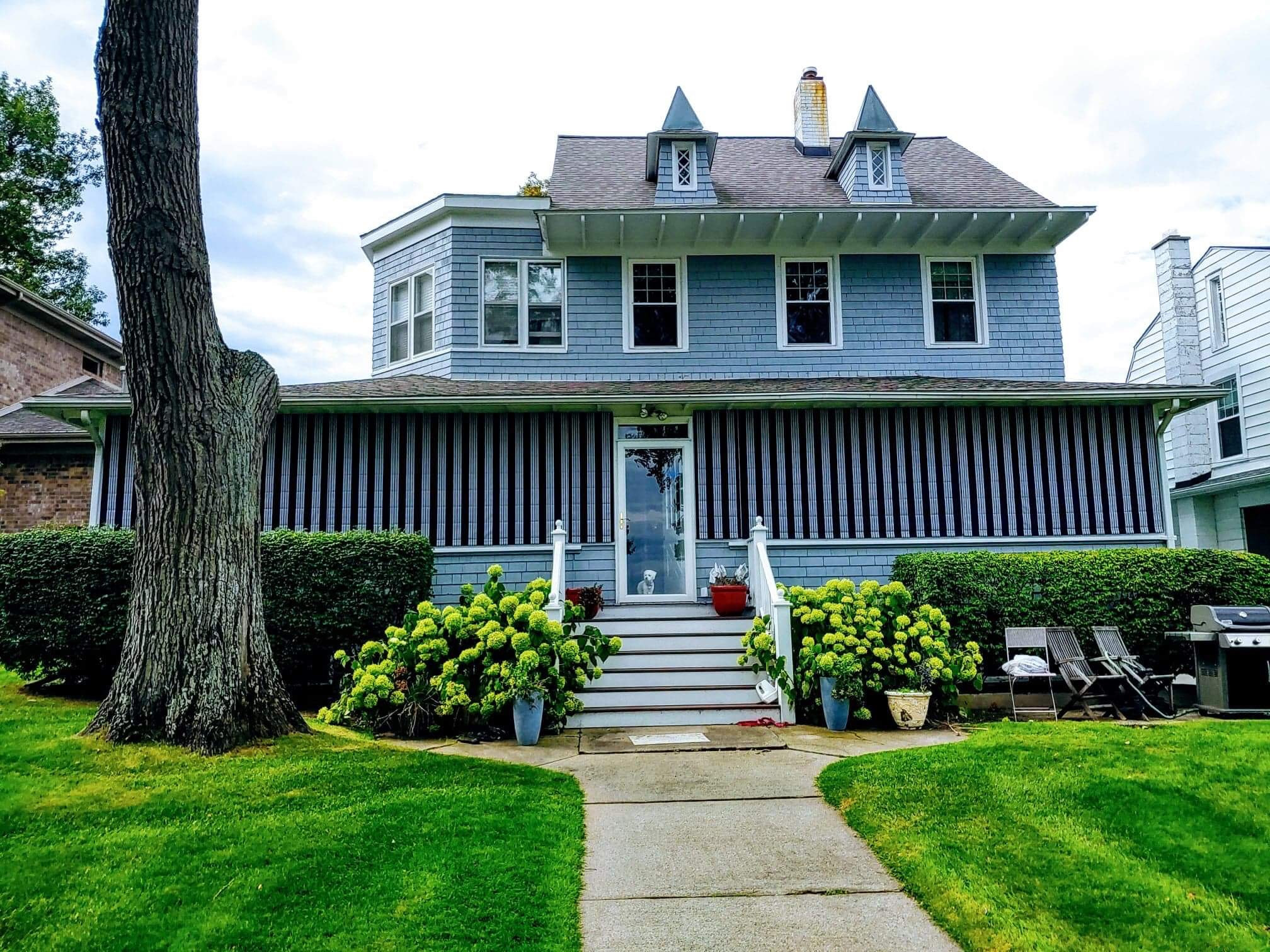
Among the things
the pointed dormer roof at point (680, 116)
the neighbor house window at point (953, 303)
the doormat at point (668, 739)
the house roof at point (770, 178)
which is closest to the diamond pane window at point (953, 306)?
the neighbor house window at point (953, 303)

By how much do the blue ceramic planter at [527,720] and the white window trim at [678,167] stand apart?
28.9 feet

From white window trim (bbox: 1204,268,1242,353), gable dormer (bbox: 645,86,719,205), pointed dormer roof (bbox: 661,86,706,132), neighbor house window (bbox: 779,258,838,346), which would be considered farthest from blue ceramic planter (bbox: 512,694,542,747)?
white window trim (bbox: 1204,268,1242,353)

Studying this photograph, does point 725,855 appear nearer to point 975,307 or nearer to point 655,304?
point 655,304

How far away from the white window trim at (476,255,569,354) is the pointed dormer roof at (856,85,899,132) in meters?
5.28

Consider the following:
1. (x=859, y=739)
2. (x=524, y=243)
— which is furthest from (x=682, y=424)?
(x=859, y=739)

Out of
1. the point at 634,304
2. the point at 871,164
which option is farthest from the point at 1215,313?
the point at 634,304

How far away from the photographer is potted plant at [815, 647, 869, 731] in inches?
313

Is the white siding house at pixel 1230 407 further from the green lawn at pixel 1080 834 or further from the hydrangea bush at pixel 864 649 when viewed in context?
the green lawn at pixel 1080 834

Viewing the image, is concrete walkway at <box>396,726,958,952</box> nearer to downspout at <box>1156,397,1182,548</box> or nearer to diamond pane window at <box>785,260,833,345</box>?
downspout at <box>1156,397,1182,548</box>

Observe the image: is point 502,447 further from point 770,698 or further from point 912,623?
point 912,623

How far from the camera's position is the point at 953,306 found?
1320cm

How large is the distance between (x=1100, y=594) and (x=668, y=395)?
217 inches

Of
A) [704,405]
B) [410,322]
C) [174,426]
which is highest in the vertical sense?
[410,322]

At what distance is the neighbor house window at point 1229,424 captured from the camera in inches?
610
